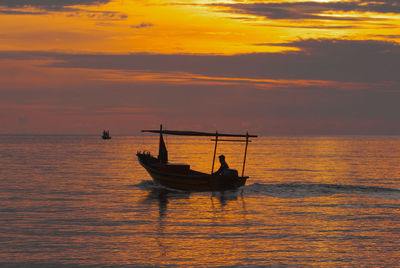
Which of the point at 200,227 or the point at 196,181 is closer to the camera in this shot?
the point at 200,227

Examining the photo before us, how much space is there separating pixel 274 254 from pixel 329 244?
328 cm

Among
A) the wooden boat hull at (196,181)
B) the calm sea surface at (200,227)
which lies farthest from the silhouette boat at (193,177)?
the calm sea surface at (200,227)

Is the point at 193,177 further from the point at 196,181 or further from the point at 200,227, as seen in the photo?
the point at 200,227

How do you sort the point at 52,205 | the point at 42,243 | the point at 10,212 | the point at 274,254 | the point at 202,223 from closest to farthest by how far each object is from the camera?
the point at 274,254 < the point at 42,243 < the point at 202,223 < the point at 10,212 < the point at 52,205

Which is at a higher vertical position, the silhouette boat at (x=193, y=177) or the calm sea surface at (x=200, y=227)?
the silhouette boat at (x=193, y=177)

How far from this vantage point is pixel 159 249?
20719mm

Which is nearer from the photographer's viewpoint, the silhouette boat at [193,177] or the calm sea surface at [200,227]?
the calm sea surface at [200,227]

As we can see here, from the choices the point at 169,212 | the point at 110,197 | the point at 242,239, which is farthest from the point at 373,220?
the point at 110,197

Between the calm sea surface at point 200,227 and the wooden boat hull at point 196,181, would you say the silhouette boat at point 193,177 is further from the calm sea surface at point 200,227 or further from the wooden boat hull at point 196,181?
the calm sea surface at point 200,227

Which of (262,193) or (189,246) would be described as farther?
(262,193)

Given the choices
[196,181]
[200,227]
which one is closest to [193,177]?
[196,181]

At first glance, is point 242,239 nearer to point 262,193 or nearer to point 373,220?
point 373,220

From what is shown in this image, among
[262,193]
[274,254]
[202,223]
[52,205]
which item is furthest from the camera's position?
[262,193]

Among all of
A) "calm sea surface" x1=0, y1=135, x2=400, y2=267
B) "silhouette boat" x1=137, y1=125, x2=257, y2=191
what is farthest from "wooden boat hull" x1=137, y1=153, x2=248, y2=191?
"calm sea surface" x1=0, y1=135, x2=400, y2=267
